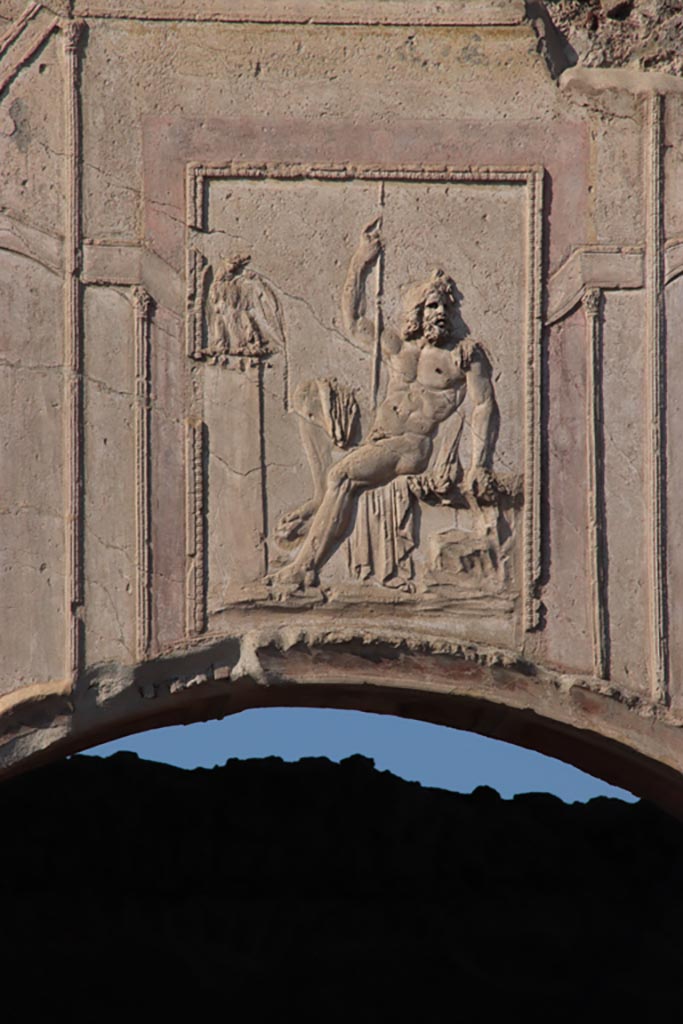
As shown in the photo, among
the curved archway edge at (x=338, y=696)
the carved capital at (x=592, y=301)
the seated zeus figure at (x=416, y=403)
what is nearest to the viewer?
the curved archway edge at (x=338, y=696)

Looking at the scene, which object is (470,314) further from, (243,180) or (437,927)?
(437,927)

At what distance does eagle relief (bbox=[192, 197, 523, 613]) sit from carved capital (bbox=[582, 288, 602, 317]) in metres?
0.40

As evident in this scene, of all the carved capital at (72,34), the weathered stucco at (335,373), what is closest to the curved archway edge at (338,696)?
the weathered stucco at (335,373)

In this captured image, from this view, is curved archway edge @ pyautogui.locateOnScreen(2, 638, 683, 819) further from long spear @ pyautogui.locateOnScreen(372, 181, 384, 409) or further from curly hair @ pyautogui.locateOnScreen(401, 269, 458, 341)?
curly hair @ pyautogui.locateOnScreen(401, 269, 458, 341)

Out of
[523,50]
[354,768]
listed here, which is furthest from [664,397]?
[354,768]

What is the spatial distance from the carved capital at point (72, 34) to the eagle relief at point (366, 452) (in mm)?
996

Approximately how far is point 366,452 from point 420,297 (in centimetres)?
64

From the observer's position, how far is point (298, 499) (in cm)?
1014

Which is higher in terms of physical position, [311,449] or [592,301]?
[592,301]

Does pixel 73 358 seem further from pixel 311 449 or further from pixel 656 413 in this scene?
pixel 656 413

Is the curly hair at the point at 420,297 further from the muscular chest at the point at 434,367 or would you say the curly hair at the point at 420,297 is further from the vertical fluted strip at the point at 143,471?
the vertical fluted strip at the point at 143,471

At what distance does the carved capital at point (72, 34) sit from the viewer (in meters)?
10.3

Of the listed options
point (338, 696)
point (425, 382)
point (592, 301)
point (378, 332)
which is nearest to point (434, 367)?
point (425, 382)

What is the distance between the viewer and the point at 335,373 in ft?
33.6
